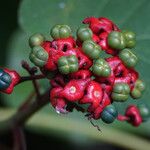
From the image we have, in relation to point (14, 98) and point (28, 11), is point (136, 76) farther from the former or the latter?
point (14, 98)

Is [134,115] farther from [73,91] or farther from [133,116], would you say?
[73,91]

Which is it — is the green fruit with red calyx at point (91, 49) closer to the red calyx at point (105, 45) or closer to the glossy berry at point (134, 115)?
the red calyx at point (105, 45)

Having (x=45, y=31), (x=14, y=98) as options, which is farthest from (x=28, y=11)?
(x=14, y=98)

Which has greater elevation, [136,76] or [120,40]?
[120,40]

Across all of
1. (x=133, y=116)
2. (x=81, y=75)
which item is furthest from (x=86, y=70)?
(x=133, y=116)

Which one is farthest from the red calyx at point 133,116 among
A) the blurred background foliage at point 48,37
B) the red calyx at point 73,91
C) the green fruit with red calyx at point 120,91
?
the red calyx at point 73,91

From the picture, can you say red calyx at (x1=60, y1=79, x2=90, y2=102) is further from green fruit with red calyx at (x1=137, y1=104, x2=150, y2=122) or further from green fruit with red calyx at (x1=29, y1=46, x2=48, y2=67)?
green fruit with red calyx at (x1=137, y1=104, x2=150, y2=122)

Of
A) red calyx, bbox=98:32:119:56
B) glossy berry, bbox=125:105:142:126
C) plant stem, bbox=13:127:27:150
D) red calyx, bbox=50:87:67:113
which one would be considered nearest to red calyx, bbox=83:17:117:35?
red calyx, bbox=98:32:119:56
